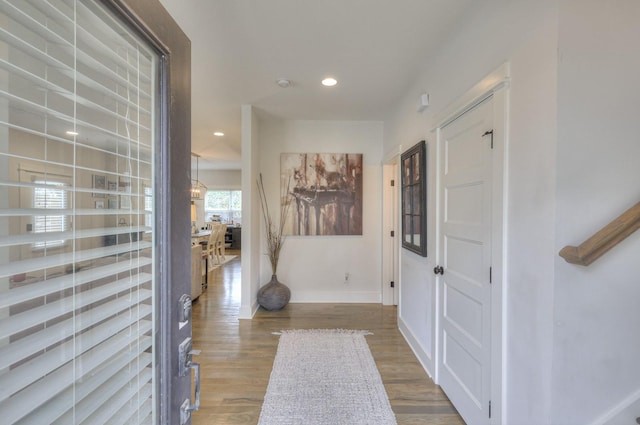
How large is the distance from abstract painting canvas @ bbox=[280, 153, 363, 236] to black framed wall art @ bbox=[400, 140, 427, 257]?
105 cm

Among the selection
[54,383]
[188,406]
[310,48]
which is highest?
[310,48]

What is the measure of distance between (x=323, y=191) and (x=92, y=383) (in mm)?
3543

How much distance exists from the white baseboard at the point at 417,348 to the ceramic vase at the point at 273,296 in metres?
1.49

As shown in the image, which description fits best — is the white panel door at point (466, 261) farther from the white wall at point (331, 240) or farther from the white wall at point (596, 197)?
the white wall at point (331, 240)

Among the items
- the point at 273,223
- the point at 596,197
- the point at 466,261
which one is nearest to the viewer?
the point at 596,197

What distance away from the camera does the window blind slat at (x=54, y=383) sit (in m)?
0.52

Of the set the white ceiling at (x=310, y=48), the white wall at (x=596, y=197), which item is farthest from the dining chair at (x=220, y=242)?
the white wall at (x=596, y=197)

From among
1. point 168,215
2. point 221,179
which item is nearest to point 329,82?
point 168,215

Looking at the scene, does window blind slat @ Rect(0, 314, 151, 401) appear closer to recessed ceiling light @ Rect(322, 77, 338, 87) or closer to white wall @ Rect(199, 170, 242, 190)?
recessed ceiling light @ Rect(322, 77, 338, 87)

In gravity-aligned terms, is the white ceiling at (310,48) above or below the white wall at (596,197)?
above

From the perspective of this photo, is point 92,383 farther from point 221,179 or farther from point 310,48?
Answer: point 221,179

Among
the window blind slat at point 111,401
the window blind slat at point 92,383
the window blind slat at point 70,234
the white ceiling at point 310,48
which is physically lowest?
the window blind slat at point 111,401

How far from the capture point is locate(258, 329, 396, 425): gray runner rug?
6.18ft

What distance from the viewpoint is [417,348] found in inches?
104
